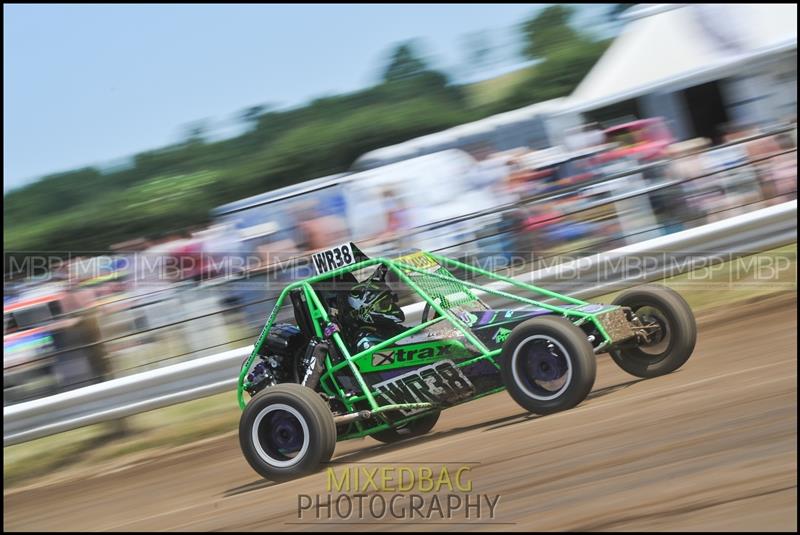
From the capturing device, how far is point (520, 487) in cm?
433

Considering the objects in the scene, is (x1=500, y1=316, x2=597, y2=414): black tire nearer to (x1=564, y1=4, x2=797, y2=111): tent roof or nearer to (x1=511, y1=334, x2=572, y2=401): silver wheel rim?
(x1=511, y1=334, x2=572, y2=401): silver wheel rim

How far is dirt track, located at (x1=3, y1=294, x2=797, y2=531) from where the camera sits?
3.71 metres

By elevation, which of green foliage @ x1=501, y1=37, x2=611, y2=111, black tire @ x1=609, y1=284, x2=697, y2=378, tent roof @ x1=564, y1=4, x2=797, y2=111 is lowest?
black tire @ x1=609, y1=284, x2=697, y2=378

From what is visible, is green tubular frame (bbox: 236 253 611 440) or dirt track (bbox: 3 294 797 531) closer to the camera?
dirt track (bbox: 3 294 797 531)

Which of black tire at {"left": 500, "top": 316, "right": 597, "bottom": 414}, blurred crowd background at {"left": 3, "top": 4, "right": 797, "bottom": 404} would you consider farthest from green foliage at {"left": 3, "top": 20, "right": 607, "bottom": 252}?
black tire at {"left": 500, "top": 316, "right": 597, "bottom": 414}

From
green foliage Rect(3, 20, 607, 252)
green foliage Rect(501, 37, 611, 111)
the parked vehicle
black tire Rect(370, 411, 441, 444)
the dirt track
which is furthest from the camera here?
green foliage Rect(501, 37, 611, 111)

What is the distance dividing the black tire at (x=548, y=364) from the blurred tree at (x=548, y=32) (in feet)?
52.9

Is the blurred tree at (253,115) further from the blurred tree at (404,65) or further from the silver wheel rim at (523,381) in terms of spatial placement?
the silver wheel rim at (523,381)

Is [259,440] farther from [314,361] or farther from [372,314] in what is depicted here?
[372,314]

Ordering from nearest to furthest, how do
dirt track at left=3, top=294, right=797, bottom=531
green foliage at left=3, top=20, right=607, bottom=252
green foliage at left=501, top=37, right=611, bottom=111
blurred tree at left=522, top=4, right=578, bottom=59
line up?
dirt track at left=3, top=294, right=797, bottom=531
green foliage at left=3, top=20, right=607, bottom=252
green foliage at left=501, top=37, right=611, bottom=111
blurred tree at left=522, top=4, right=578, bottom=59

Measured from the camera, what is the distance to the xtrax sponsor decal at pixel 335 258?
5.83 m

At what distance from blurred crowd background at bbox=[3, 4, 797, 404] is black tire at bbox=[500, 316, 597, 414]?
10.6 ft

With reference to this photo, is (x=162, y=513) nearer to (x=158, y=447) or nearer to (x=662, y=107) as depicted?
(x=158, y=447)

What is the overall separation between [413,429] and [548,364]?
1.48 metres
